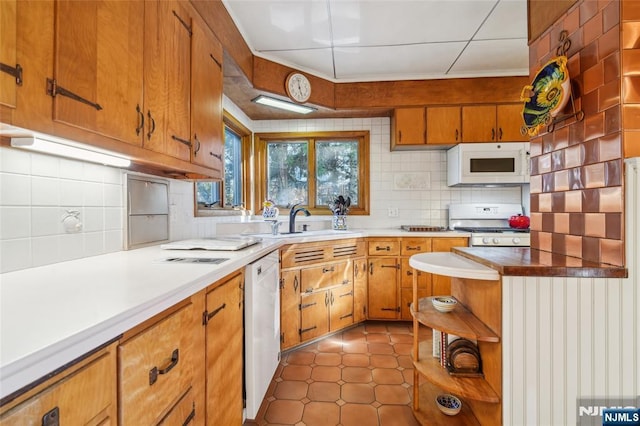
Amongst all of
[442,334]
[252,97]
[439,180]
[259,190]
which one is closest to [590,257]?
[442,334]

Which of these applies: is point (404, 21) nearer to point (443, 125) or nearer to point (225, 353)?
point (443, 125)

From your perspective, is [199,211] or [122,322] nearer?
[122,322]

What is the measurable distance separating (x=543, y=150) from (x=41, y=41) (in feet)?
6.64

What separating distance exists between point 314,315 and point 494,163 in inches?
90.7

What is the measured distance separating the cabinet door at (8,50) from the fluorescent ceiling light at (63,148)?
15 centimetres

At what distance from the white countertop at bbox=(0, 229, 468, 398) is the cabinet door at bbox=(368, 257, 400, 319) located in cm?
189

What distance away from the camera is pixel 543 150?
1.51 metres

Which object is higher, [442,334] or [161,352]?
[161,352]

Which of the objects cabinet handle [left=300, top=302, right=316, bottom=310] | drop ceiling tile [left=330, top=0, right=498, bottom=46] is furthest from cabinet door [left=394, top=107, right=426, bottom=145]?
cabinet handle [left=300, top=302, right=316, bottom=310]

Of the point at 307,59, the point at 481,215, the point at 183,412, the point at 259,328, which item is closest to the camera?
the point at 183,412

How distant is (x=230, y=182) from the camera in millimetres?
2986

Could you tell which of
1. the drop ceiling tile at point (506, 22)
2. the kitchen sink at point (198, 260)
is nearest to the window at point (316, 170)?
the drop ceiling tile at point (506, 22)

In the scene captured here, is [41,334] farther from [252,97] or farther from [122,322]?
[252,97]

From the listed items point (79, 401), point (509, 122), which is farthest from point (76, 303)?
point (509, 122)
